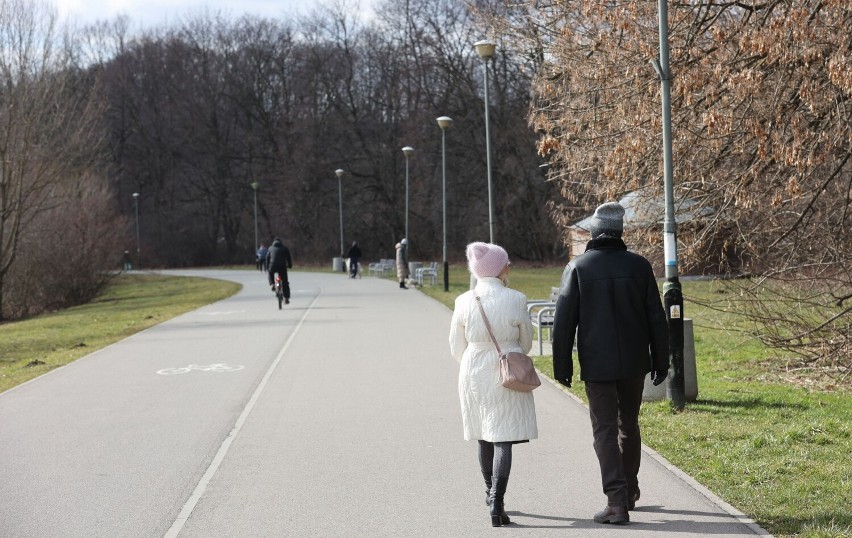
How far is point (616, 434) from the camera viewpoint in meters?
6.30

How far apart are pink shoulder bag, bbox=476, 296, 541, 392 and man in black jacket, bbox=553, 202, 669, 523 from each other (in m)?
0.19

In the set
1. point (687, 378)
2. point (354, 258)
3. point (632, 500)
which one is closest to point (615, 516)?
point (632, 500)

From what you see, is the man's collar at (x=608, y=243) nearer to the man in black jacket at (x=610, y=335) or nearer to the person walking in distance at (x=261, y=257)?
the man in black jacket at (x=610, y=335)

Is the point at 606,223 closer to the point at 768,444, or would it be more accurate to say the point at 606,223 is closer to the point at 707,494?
the point at 707,494

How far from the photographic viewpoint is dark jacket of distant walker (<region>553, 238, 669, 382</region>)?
20.5 ft

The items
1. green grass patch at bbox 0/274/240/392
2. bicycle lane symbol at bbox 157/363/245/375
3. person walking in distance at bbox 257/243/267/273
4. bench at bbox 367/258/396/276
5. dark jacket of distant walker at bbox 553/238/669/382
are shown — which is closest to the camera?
dark jacket of distant walker at bbox 553/238/669/382

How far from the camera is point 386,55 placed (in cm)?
6562

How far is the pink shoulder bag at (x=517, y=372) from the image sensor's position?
614cm

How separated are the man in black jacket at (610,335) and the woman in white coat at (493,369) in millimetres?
263

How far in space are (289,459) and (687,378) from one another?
4.16 m

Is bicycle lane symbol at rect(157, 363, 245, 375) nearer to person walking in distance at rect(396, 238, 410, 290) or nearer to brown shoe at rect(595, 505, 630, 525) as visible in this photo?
brown shoe at rect(595, 505, 630, 525)

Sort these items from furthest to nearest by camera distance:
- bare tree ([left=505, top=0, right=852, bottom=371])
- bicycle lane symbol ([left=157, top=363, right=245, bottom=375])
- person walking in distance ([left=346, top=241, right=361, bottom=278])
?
person walking in distance ([left=346, top=241, right=361, bottom=278]) < bicycle lane symbol ([left=157, top=363, right=245, bottom=375]) < bare tree ([left=505, top=0, right=852, bottom=371])

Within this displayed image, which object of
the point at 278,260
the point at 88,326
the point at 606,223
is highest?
the point at 606,223

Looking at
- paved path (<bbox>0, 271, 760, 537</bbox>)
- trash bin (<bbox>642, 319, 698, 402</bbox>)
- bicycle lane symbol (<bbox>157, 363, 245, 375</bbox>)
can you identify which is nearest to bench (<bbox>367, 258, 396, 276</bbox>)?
paved path (<bbox>0, 271, 760, 537</bbox>)
